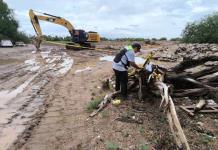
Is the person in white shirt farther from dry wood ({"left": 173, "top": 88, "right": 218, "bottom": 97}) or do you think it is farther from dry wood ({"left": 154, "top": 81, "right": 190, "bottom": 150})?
dry wood ({"left": 173, "top": 88, "right": 218, "bottom": 97})

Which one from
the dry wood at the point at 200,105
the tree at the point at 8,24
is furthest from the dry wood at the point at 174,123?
the tree at the point at 8,24

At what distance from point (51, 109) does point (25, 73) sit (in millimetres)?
8869

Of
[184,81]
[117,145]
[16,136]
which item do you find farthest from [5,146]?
[184,81]

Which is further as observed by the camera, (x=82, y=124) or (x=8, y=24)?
(x=8, y=24)

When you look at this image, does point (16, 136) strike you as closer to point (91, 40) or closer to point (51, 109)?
point (51, 109)

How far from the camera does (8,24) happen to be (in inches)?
3088

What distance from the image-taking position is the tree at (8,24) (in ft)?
254

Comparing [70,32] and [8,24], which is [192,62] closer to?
[70,32]

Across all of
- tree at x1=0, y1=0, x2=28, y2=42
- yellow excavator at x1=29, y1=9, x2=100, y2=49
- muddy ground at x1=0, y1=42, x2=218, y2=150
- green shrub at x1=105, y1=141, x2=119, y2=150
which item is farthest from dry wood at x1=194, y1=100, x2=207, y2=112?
tree at x1=0, y1=0, x2=28, y2=42

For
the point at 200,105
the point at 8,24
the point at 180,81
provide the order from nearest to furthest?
the point at 200,105, the point at 180,81, the point at 8,24

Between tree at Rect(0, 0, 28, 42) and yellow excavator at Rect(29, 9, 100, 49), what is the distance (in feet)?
132

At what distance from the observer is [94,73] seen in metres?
20.3

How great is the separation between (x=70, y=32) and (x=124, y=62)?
27926 mm

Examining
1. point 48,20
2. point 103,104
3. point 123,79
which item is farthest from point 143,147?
point 48,20
